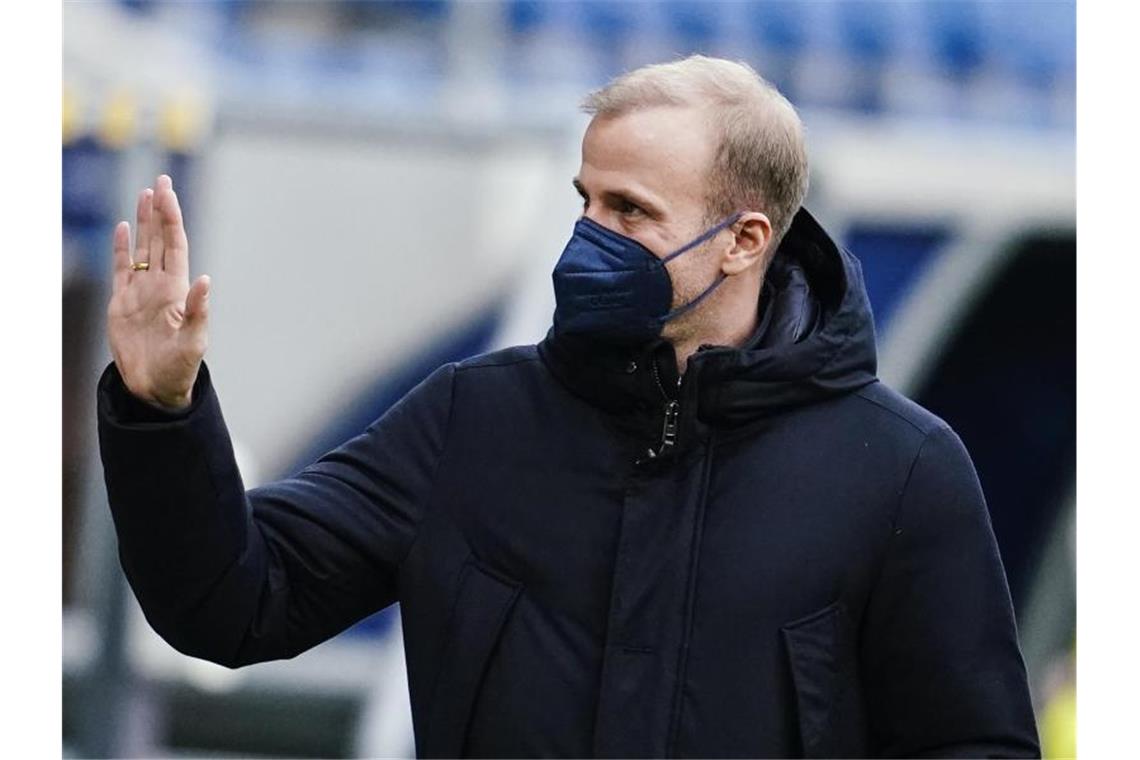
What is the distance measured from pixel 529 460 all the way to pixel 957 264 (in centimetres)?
382

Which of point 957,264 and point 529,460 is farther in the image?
point 957,264

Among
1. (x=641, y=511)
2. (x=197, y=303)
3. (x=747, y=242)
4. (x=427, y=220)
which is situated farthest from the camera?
(x=427, y=220)

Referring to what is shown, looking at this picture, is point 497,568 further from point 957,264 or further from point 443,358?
point 957,264

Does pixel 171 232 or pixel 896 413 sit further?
pixel 896 413

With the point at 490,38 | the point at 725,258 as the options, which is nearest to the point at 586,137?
the point at 725,258

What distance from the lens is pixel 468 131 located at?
5.52 m

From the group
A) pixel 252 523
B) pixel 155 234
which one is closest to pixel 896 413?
pixel 252 523

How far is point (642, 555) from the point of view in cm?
187

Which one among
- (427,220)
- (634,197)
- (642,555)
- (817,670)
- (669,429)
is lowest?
(817,670)

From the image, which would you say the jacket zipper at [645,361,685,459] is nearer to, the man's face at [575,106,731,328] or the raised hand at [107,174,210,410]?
the man's face at [575,106,731,328]

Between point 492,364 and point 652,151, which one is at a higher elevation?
point 652,151

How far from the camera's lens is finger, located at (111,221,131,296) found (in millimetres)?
1797

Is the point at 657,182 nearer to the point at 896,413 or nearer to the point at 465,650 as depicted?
the point at 896,413

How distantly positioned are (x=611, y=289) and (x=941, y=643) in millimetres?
506
